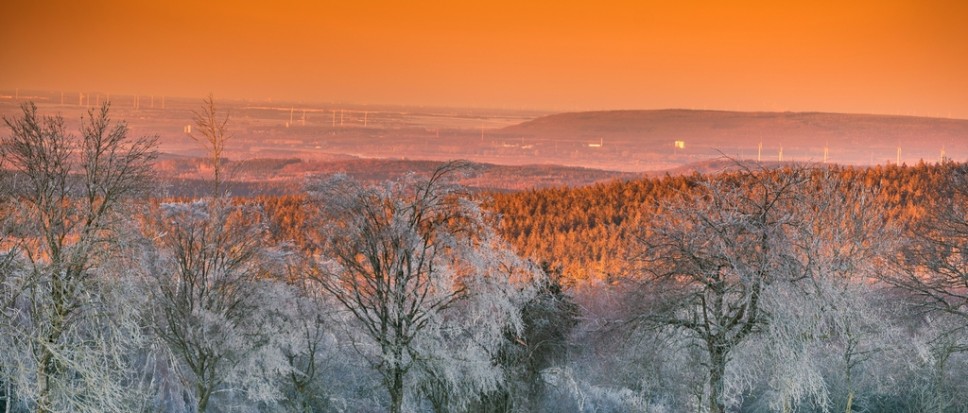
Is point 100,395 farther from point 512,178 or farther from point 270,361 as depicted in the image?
point 512,178

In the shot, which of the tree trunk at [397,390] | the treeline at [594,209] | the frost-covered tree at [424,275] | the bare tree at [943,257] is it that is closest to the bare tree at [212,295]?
the frost-covered tree at [424,275]

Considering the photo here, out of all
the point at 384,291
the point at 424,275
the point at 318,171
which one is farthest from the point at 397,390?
the point at 318,171

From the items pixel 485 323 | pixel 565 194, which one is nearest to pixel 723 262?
pixel 485 323

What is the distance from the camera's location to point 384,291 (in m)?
34.2

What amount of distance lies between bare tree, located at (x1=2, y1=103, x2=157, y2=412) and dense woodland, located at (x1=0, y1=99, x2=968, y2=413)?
0.08 m

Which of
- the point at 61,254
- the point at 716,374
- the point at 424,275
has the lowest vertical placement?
the point at 716,374

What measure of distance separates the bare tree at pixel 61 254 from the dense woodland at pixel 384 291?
0.26ft

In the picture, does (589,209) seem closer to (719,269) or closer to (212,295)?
(212,295)

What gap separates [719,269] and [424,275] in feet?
30.0

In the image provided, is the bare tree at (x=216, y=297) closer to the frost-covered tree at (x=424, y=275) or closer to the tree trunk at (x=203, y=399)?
the tree trunk at (x=203, y=399)

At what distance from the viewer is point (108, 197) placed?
1225 inches

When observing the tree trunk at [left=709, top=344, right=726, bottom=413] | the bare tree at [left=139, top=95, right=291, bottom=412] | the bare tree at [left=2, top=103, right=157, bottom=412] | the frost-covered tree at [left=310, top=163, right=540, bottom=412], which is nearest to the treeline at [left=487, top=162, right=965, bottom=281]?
the bare tree at [left=139, top=95, right=291, bottom=412]

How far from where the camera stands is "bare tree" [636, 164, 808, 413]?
104 ft

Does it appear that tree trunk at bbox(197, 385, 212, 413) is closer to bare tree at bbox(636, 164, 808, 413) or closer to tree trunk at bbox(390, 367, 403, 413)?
tree trunk at bbox(390, 367, 403, 413)
